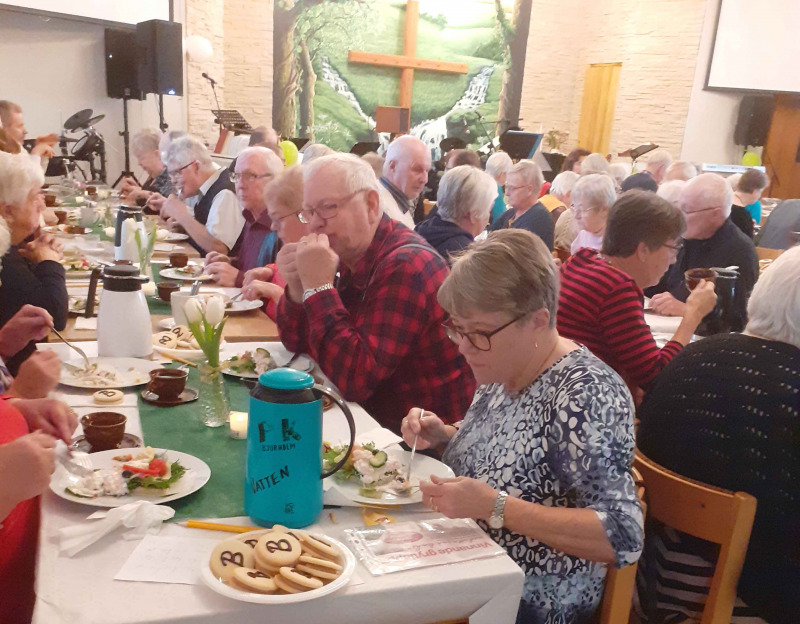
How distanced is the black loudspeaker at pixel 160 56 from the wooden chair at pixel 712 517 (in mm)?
7602

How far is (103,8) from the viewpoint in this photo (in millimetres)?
7891

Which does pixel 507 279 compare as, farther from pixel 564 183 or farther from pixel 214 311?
pixel 564 183

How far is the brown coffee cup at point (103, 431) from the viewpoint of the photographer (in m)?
1.37

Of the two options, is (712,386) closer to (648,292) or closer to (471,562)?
(471,562)

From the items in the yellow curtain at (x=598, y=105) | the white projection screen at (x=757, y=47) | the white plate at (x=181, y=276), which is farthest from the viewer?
the yellow curtain at (x=598, y=105)

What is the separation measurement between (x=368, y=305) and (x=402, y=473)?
0.65 meters

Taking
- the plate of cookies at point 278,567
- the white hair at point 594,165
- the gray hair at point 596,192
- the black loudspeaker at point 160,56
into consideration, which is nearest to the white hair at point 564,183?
the white hair at point 594,165

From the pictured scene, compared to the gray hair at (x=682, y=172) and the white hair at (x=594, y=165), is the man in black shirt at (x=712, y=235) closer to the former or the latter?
the white hair at (x=594, y=165)

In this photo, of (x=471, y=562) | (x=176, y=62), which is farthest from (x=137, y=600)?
(x=176, y=62)

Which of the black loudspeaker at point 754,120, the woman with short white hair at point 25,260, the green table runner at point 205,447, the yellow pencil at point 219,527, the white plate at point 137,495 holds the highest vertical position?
the black loudspeaker at point 754,120

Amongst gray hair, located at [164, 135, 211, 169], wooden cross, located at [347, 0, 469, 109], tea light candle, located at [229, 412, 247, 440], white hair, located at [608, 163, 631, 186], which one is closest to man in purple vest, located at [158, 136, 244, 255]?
gray hair, located at [164, 135, 211, 169]

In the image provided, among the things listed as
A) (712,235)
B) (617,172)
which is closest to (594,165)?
(617,172)

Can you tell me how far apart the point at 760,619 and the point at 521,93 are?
11.9 metres

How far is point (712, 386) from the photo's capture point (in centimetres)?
157
